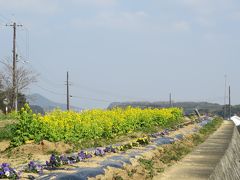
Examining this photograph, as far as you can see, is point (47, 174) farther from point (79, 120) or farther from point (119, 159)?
point (79, 120)

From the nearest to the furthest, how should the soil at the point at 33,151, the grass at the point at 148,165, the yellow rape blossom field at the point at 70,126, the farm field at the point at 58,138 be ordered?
the grass at the point at 148,165 < the farm field at the point at 58,138 < the soil at the point at 33,151 < the yellow rape blossom field at the point at 70,126

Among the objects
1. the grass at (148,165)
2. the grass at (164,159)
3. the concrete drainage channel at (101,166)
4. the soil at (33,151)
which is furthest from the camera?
the soil at (33,151)

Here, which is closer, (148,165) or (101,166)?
(101,166)

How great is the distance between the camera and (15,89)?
131 feet

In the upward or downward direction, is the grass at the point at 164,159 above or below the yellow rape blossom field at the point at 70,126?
below

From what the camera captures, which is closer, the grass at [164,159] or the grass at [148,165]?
the grass at [148,165]

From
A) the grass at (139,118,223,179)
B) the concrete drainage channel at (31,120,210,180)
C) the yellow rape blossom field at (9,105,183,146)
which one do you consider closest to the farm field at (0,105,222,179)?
the yellow rape blossom field at (9,105,183,146)

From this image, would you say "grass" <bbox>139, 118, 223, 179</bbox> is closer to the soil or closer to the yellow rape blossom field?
the soil

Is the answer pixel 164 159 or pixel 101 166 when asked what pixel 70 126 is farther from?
Answer: pixel 101 166

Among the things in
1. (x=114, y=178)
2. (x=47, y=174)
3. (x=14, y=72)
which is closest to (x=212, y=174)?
(x=114, y=178)

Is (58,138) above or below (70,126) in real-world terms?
below

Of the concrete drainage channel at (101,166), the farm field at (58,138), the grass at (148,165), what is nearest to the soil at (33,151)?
the farm field at (58,138)

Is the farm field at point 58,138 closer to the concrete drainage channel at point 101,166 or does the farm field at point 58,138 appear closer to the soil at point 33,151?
the soil at point 33,151

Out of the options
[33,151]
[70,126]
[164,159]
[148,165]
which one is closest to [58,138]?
[70,126]
